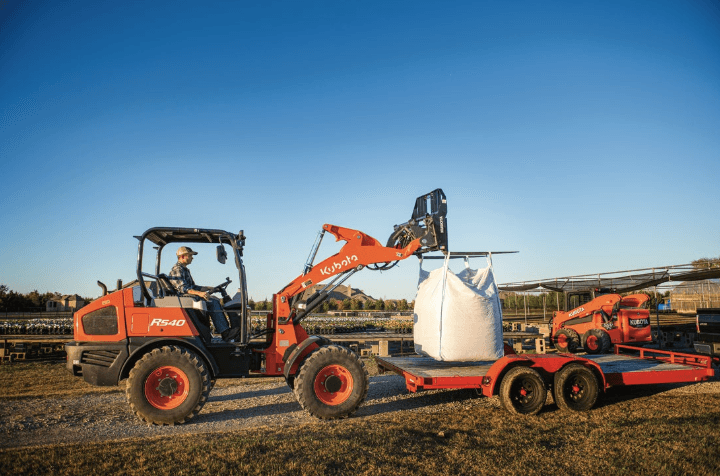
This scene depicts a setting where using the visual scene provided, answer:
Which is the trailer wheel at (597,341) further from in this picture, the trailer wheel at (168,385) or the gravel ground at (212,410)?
the trailer wheel at (168,385)

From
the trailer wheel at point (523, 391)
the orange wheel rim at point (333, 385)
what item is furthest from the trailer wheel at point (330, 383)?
the trailer wheel at point (523, 391)

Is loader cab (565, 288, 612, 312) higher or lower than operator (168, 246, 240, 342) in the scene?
Answer: lower

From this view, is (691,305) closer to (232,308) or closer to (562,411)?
(562,411)

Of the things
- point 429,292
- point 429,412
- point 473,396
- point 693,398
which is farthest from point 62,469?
point 693,398

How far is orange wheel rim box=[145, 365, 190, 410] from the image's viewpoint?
21.7ft

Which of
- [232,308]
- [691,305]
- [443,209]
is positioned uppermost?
[443,209]

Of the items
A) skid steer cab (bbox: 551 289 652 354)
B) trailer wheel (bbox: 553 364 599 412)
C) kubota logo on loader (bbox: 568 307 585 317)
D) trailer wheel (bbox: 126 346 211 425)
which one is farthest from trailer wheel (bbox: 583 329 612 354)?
trailer wheel (bbox: 126 346 211 425)

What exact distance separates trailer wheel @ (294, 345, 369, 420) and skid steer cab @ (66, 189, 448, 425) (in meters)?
0.01

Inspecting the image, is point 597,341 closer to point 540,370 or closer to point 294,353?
point 540,370

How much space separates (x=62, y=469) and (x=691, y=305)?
162 ft

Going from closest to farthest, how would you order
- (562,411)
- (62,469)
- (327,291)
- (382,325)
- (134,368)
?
(62,469), (134,368), (562,411), (327,291), (382,325)

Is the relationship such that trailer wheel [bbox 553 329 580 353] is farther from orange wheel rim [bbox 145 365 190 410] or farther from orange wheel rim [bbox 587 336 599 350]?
orange wheel rim [bbox 145 365 190 410]

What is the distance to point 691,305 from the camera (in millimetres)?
41906

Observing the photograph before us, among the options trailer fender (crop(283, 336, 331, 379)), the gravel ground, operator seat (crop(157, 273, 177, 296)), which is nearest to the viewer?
the gravel ground
